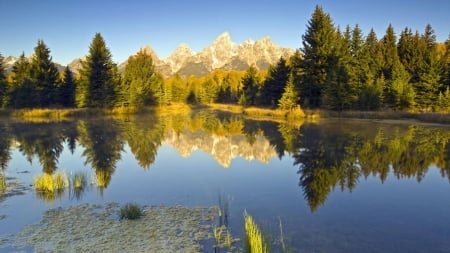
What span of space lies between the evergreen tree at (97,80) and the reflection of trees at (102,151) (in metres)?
26.3

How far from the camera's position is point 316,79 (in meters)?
52.3

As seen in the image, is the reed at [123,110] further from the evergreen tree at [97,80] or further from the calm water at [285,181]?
the calm water at [285,181]

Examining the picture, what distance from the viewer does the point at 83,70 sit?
6012 centimetres

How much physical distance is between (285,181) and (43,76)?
5420cm

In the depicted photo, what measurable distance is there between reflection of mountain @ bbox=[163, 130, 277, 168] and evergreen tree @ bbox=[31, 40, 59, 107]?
3402 cm

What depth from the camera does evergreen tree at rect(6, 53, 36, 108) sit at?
57000 mm

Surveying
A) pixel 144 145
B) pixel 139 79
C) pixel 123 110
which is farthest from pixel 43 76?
pixel 144 145

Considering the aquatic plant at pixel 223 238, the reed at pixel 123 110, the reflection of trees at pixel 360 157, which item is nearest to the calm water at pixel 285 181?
the reflection of trees at pixel 360 157

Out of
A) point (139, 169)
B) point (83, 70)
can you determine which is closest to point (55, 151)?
point (139, 169)

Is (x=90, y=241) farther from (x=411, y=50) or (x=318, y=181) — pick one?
(x=411, y=50)

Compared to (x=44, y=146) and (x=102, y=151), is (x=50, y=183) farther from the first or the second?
(x=44, y=146)

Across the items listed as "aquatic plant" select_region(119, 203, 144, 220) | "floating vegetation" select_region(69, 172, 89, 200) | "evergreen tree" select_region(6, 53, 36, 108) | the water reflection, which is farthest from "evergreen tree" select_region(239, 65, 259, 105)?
"aquatic plant" select_region(119, 203, 144, 220)

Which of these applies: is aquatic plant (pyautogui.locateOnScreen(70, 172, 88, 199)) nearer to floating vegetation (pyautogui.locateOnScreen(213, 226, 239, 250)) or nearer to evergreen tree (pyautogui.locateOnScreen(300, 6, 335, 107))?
floating vegetation (pyautogui.locateOnScreen(213, 226, 239, 250))

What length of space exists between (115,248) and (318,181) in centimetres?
969
